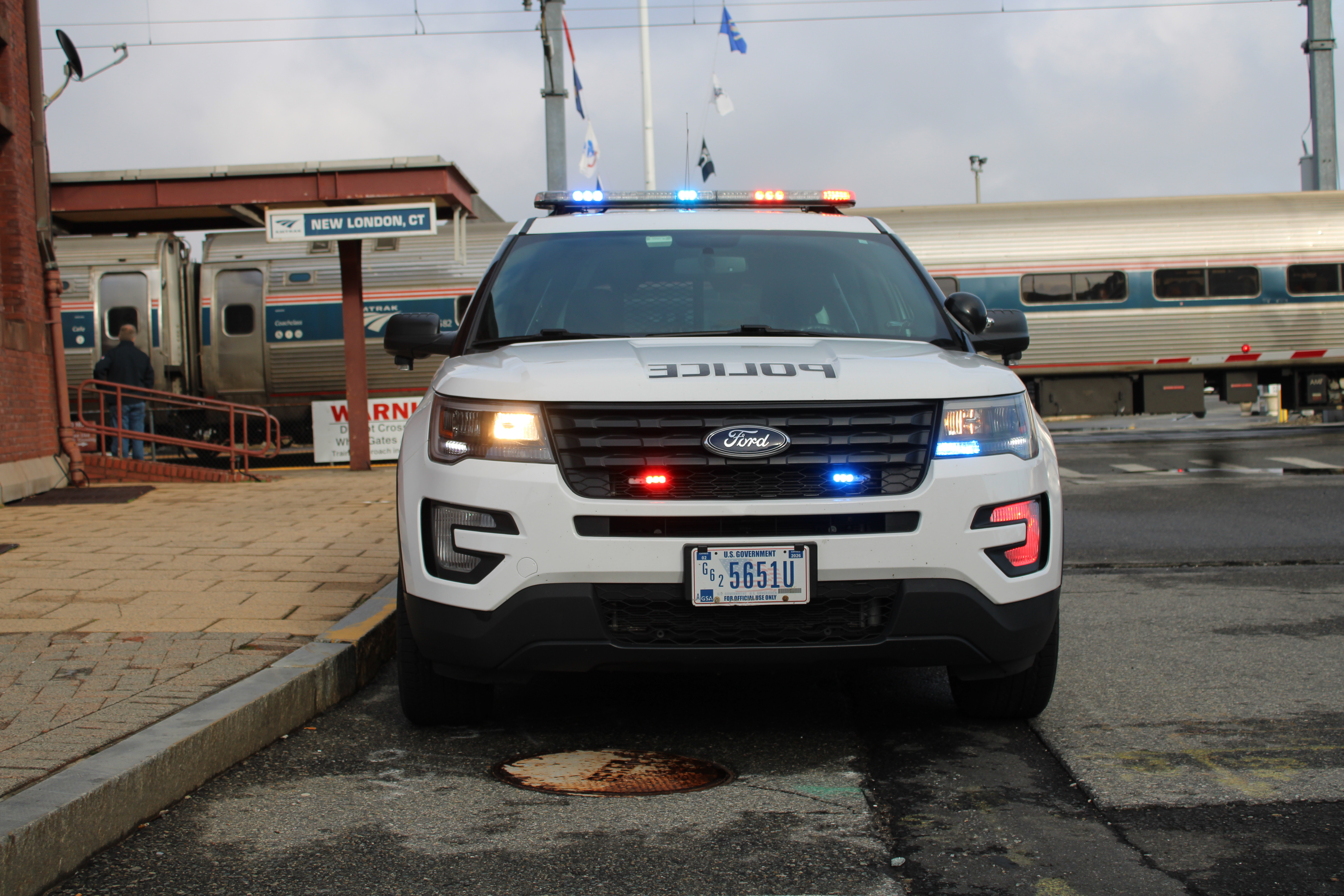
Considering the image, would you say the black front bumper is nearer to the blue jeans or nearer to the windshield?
the windshield

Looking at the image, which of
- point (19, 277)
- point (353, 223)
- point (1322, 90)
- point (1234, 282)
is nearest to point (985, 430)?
point (19, 277)

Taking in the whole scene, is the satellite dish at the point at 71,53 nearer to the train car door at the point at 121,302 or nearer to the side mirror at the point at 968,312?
the train car door at the point at 121,302

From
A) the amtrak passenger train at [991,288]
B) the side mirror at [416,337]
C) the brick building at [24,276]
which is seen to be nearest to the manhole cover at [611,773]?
the side mirror at [416,337]

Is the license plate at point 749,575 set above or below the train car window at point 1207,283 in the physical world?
below

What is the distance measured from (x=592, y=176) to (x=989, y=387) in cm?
1994

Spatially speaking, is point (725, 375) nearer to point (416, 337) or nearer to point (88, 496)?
point (416, 337)

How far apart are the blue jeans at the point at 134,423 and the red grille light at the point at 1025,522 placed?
13.9m

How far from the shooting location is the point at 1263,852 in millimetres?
3135

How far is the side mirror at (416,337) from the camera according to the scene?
5027 mm

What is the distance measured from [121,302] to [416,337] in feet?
57.9

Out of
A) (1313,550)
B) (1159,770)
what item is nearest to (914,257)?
(1159,770)

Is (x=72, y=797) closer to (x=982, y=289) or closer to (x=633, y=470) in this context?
(x=633, y=470)

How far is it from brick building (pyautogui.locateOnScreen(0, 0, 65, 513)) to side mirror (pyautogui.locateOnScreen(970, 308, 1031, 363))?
9.23m

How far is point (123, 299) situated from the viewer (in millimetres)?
20641
